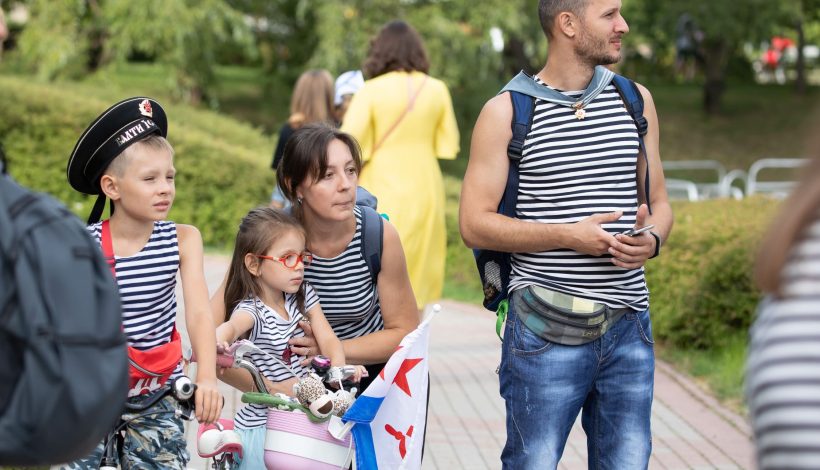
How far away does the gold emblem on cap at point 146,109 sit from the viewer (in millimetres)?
3719

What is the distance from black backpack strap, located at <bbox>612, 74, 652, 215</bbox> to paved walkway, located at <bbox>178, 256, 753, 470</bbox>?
2.70m

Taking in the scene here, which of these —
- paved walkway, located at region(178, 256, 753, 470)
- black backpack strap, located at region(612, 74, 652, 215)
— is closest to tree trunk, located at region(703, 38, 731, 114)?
paved walkway, located at region(178, 256, 753, 470)

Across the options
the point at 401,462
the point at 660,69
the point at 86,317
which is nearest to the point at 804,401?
the point at 86,317

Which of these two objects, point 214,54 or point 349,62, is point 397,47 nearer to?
point 349,62

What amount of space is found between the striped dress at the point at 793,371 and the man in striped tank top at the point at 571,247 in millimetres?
1864

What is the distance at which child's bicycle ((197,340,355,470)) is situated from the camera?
3.59 metres

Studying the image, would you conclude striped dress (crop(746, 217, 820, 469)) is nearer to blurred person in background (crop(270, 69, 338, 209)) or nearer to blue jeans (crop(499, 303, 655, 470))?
blue jeans (crop(499, 303, 655, 470))

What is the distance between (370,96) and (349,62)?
1476 centimetres

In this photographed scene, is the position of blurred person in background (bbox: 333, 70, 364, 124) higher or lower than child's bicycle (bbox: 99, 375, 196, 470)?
higher

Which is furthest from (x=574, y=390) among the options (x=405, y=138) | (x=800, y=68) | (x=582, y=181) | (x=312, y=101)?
(x=800, y=68)

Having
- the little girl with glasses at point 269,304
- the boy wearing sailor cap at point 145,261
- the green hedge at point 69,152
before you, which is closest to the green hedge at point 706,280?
the little girl with glasses at point 269,304

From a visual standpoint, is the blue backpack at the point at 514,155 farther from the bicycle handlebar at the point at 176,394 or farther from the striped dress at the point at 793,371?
the striped dress at the point at 793,371

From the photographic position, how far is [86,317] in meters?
2.22

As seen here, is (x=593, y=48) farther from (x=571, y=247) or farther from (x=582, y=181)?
(x=571, y=247)
